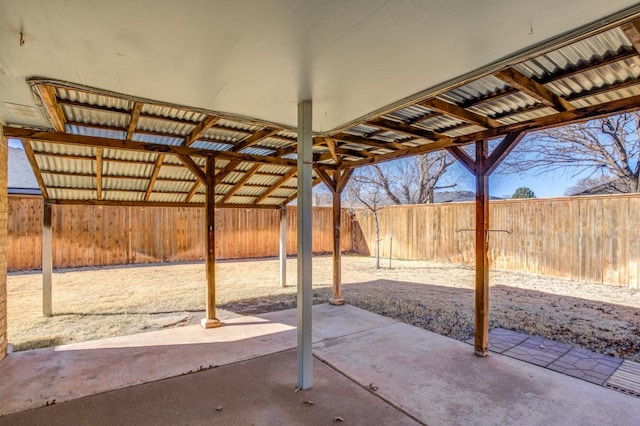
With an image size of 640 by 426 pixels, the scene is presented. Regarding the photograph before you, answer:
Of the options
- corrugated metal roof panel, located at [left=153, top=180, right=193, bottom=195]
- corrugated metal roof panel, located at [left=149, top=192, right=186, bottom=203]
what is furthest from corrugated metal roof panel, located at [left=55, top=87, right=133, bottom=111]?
corrugated metal roof panel, located at [left=149, top=192, right=186, bottom=203]

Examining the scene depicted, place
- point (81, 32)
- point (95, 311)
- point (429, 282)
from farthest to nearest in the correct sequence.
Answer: point (429, 282), point (95, 311), point (81, 32)

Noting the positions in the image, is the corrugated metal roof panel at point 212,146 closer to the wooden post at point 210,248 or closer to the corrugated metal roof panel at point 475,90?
the wooden post at point 210,248

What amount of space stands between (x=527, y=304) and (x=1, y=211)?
709cm

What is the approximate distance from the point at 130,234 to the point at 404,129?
892 centimetres

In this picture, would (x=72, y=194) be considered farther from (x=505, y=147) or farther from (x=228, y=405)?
(x=505, y=147)

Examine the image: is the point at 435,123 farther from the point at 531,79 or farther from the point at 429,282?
the point at 429,282

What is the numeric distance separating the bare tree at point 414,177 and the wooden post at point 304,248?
502 inches

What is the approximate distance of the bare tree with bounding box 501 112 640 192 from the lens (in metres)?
9.35

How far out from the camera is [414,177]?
16797mm

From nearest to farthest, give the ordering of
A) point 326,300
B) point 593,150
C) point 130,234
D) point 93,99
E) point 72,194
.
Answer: point 93,99 < point 72,194 < point 326,300 < point 130,234 < point 593,150

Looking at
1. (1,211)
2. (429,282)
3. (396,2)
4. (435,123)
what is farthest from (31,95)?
(429,282)

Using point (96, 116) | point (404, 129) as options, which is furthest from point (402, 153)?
point (96, 116)

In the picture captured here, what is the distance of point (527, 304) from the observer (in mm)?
5379

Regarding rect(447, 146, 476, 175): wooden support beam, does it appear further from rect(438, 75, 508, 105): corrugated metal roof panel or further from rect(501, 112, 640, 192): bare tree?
rect(501, 112, 640, 192): bare tree
